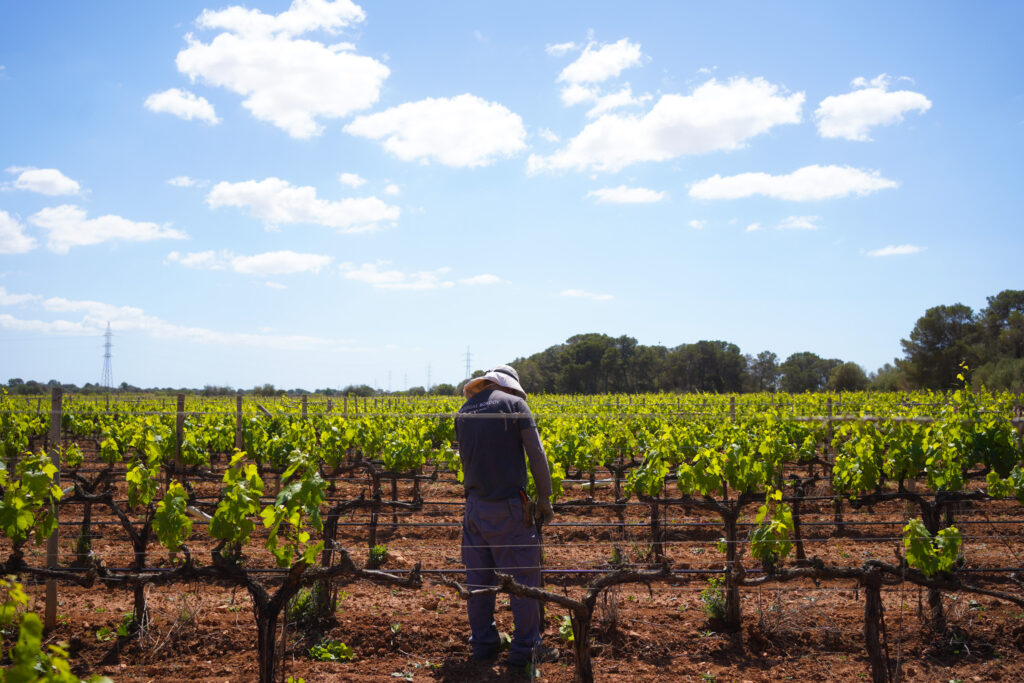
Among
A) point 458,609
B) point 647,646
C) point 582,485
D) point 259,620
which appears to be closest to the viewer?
point 259,620

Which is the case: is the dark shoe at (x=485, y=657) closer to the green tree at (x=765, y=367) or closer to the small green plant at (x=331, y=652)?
the small green plant at (x=331, y=652)

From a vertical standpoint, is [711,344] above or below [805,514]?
above

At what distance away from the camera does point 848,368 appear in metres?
53.9

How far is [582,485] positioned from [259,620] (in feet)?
28.4

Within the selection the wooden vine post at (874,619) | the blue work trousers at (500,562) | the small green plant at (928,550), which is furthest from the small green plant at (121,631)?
the small green plant at (928,550)

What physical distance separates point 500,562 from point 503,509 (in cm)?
32

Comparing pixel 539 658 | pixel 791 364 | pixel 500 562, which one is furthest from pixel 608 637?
pixel 791 364

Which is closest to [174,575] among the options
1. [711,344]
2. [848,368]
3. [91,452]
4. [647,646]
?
[647,646]

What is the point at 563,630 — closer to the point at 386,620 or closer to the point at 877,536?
the point at 386,620

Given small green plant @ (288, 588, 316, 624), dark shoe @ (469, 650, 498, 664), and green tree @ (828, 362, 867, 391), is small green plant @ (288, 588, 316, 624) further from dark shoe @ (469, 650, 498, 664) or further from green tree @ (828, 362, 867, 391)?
green tree @ (828, 362, 867, 391)

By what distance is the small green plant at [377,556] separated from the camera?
243 inches

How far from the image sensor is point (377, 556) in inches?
249

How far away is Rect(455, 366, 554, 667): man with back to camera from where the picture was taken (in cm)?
391

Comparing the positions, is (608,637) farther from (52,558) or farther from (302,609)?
(52,558)
